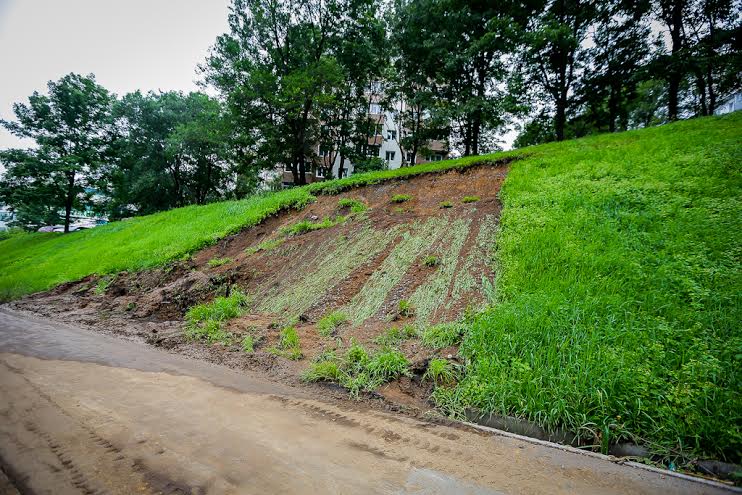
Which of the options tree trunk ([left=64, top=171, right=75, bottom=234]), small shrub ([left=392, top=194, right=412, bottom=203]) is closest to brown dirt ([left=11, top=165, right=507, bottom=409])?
small shrub ([left=392, top=194, right=412, bottom=203])

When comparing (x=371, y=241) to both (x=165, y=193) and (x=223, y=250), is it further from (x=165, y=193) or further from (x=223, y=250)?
(x=165, y=193)

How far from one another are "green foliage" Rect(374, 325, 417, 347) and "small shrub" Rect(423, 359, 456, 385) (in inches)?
26.5

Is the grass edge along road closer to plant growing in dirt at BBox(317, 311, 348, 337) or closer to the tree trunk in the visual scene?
plant growing in dirt at BBox(317, 311, 348, 337)

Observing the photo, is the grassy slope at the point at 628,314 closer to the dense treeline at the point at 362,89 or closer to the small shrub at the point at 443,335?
the small shrub at the point at 443,335

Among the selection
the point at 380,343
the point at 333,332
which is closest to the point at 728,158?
the point at 380,343

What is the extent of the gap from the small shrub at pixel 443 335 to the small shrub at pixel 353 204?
5.28 metres

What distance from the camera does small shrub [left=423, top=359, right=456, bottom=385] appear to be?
2.92 meters

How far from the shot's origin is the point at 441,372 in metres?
2.97

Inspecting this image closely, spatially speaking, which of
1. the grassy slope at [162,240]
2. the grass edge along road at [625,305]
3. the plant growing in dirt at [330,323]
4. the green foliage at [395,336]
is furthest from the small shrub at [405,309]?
the grassy slope at [162,240]

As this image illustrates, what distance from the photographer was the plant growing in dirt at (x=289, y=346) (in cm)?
379

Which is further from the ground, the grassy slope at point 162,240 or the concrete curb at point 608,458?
the grassy slope at point 162,240

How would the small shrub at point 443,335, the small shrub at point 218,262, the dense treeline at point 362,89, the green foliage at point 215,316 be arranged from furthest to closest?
1. the dense treeline at point 362,89
2. the small shrub at point 218,262
3. the green foliage at point 215,316
4. the small shrub at point 443,335

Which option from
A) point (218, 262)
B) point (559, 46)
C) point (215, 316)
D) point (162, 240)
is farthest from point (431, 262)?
point (559, 46)

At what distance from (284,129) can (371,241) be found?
45.0 feet
